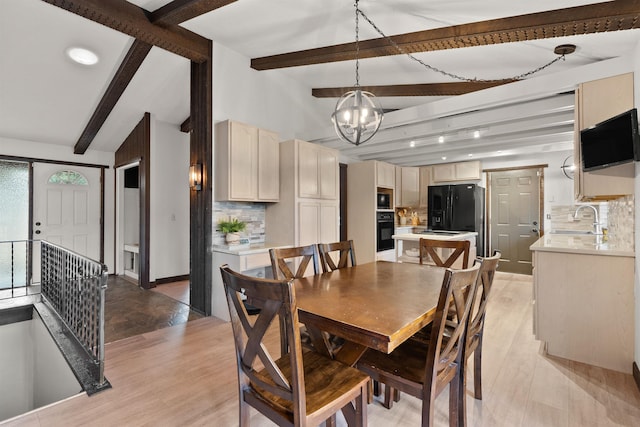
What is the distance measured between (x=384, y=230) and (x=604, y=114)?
12.0ft

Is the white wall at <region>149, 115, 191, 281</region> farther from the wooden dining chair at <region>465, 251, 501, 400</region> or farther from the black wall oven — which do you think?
the wooden dining chair at <region>465, 251, 501, 400</region>

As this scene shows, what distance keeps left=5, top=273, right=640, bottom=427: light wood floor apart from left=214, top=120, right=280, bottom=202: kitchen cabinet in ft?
5.45

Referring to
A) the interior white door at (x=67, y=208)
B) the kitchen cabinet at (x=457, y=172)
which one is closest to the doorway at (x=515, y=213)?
the kitchen cabinet at (x=457, y=172)

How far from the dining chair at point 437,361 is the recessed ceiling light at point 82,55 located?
14.1 ft

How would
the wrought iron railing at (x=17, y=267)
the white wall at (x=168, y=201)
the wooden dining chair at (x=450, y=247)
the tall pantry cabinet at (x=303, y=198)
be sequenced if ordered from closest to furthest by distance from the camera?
1. the wooden dining chair at (x=450, y=247)
2. the tall pantry cabinet at (x=303, y=198)
3. the wrought iron railing at (x=17, y=267)
4. the white wall at (x=168, y=201)

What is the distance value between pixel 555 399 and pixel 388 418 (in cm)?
113

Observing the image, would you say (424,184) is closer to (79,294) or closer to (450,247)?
(450,247)

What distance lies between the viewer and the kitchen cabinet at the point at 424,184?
21.4 feet

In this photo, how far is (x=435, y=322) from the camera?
129cm

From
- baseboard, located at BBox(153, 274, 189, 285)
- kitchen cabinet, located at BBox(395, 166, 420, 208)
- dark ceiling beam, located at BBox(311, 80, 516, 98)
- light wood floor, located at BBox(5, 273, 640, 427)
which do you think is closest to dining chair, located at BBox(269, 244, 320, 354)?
light wood floor, located at BBox(5, 273, 640, 427)

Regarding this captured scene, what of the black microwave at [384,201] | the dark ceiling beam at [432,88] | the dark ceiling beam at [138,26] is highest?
the dark ceiling beam at [138,26]

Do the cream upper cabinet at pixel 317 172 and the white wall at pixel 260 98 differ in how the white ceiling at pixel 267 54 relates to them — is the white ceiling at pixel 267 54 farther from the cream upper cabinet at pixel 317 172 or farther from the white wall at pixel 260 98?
the cream upper cabinet at pixel 317 172

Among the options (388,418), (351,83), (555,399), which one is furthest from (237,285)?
(351,83)

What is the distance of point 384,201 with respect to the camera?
19.3 ft
